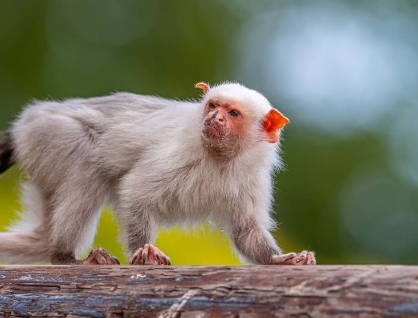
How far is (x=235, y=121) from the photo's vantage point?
155 inches

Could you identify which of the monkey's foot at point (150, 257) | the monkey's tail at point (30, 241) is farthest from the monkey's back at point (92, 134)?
the monkey's foot at point (150, 257)

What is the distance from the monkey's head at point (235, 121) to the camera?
387cm

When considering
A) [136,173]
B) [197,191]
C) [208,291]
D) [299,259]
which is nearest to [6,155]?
[136,173]

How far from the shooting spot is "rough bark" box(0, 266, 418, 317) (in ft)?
8.18

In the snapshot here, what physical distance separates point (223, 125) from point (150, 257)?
758 millimetres

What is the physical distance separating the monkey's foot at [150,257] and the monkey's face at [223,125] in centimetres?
66

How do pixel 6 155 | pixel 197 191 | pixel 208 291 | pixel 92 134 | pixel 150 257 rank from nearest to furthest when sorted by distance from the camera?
1. pixel 208 291
2. pixel 150 257
3. pixel 197 191
4. pixel 92 134
5. pixel 6 155

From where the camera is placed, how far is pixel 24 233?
4.41 metres

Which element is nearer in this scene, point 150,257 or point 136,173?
point 150,257

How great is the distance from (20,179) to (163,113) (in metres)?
0.87

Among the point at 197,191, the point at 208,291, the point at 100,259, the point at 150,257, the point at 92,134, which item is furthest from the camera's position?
the point at 92,134

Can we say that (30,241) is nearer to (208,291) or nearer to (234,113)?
(234,113)

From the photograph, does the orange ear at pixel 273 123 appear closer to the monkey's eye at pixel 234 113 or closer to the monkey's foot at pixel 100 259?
the monkey's eye at pixel 234 113

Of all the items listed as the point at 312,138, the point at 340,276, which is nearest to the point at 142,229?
the point at 340,276
